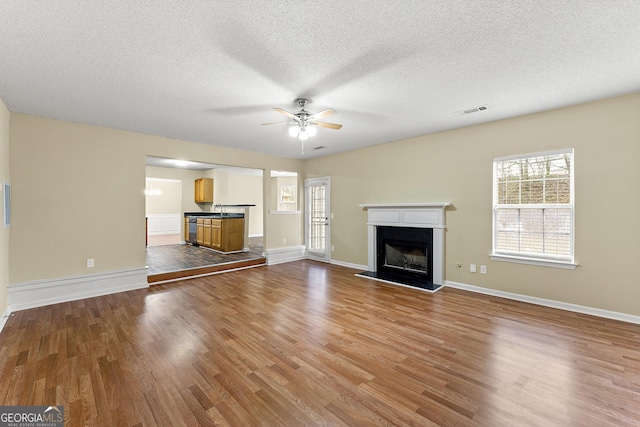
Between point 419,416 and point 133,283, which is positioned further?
point 133,283

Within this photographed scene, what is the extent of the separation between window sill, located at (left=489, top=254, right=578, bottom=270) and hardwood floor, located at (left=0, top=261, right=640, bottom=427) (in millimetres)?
586

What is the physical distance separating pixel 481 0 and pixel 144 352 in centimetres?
380

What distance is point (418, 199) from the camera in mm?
4945

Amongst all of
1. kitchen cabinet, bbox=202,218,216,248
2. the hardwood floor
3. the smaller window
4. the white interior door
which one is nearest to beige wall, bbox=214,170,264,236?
the smaller window

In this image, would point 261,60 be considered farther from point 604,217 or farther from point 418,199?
point 604,217

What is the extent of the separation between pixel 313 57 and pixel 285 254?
200 inches

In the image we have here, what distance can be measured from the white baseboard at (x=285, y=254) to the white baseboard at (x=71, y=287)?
255 centimetres

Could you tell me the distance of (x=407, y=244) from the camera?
5.14m

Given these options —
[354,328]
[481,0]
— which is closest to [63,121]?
[354,328]

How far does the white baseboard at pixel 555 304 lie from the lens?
3.11 m

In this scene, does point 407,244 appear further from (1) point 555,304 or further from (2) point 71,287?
(2) point 71,287

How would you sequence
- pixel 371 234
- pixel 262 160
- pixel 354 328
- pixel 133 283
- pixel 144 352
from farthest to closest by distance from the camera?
pixel 262 160 < pixel 371 234 < pixel 133 283 < pixel 354 328 < pixel 144 352

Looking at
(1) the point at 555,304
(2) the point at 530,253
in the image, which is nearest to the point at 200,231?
(2) the point at 530,253

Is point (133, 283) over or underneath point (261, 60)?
underneath
